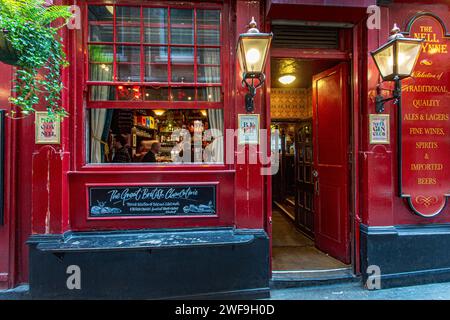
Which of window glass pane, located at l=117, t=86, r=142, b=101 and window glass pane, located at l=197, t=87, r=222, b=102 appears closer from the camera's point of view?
window glass pane, located at l=117, t=86, r=142, b=101

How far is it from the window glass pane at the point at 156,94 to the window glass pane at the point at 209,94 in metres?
0.48

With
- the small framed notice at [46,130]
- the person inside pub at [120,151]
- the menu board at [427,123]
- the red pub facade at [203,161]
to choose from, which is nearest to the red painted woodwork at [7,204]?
the red pub facade at [203,161]

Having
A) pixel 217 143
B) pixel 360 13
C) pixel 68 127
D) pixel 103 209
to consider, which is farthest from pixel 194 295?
pixel 360 13

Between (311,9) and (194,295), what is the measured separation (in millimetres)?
4225

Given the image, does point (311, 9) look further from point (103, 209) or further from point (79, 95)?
point (103, 209)

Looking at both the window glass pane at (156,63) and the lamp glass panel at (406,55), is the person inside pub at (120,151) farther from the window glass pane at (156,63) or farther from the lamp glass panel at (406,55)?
the lamp glass panel at (406,55)

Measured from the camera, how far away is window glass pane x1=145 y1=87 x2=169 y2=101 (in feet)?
13.4

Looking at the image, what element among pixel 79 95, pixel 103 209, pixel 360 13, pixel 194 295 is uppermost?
pixel 360 13

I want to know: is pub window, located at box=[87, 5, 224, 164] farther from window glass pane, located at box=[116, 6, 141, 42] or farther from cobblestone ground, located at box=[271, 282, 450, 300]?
cobblestone ground, located at box=[271, 282, 450, 300]

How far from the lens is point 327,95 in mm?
5074

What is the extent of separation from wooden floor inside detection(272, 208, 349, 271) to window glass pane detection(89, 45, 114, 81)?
12.7ft

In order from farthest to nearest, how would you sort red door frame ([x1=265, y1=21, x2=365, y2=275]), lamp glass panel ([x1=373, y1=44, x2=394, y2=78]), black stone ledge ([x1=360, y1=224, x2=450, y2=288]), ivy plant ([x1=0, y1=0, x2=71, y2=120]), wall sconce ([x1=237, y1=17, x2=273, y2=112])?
1. red door frame ([x1=265, y1=21, x2=365, y2=275])
2. black stone ledge ([x1=360, y1=224, x2=450, y2=288])
3. lamp glass panel ([x1=373, y1=44, x2=394, y2=78])
4. wall sconce ([x1=237, y1=17, x2=273, y2=112])
5. ivy plant ([x1=0, y1=0, x2=71, y2=120])

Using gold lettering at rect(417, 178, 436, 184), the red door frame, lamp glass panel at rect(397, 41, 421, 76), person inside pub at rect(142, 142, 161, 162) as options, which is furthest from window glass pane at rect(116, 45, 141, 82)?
gold lettering at rect(417, 178, 436, 184)

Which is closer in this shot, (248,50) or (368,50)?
(248,50)
